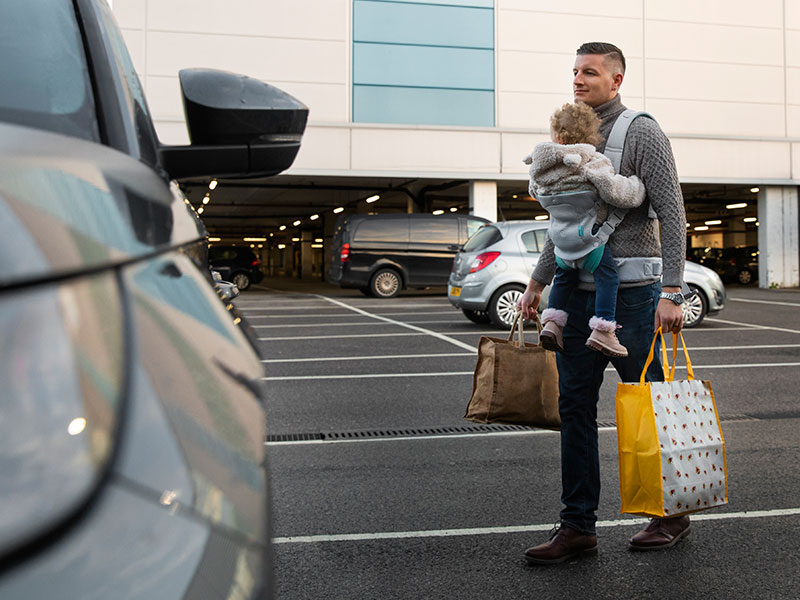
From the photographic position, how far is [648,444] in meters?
2.89

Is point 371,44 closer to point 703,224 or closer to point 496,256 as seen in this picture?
point 496,256

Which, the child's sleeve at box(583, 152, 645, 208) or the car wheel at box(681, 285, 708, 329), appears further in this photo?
Answer: the car wheel at box(681, 285, 708, 329)

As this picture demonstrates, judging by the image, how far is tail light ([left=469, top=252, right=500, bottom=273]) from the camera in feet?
43.8

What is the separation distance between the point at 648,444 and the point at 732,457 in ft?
7.09

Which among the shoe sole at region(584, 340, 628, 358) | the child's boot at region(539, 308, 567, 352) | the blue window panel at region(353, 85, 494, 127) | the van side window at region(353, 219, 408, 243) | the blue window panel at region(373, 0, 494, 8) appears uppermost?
the blue window panel at region(373, 0, 494, 8)

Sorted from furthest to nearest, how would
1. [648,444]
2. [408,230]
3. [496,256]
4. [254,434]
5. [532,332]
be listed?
1. [408,230]
2. [496,256]
3. [532,332]
4. [648,444]
5. [254,434]

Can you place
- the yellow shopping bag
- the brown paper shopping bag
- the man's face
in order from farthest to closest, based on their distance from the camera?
the brown paper shopping bag
the man's face
the yellow shopping bag

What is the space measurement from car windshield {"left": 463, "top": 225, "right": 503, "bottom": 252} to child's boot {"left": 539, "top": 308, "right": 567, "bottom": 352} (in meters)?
10.4

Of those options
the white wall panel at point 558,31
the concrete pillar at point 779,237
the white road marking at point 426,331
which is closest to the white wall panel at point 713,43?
the white wall panel at point 558,31

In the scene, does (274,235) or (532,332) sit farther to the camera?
(274,235)

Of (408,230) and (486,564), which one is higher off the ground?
(408,230)

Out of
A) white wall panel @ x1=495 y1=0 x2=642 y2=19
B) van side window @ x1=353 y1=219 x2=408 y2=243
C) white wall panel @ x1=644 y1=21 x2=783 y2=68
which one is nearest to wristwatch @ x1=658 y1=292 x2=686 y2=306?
van side window @ x1=353 y1=219 x2=408 y2=243

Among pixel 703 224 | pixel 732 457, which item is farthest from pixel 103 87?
pixel 703 224

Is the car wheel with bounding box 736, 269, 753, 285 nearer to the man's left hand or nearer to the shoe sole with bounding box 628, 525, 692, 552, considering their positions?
the shoe sole with bounding box 628, 525, 692, 552
